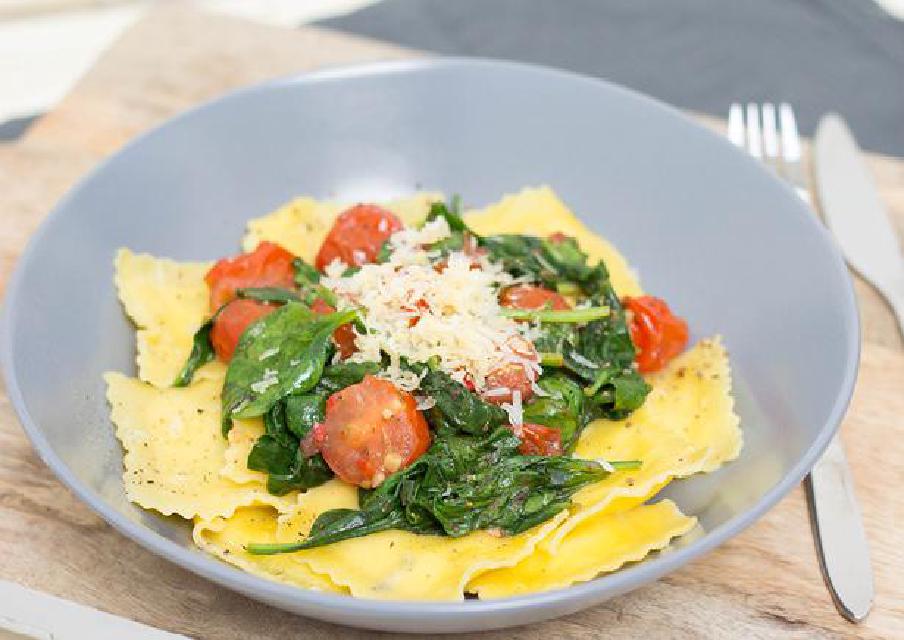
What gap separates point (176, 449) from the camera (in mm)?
4953

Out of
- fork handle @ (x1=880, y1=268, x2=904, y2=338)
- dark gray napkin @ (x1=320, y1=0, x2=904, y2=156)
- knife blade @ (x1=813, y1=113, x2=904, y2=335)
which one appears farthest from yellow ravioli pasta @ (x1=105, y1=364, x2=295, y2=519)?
dark gray napkin @ (x1=320, y1=0, x2=904, y2=156)

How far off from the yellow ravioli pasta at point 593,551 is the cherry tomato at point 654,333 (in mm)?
967

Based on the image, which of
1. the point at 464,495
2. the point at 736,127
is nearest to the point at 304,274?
the point at 464,495

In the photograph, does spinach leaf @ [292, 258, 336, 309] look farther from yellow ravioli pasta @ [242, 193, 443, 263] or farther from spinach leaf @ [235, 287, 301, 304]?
yellow ravioli pasta @ [242, 193, 443, 263]

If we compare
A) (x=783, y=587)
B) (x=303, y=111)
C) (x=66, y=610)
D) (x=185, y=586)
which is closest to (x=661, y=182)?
(x=303, y=111)

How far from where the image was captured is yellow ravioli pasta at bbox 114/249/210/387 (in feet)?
17.6

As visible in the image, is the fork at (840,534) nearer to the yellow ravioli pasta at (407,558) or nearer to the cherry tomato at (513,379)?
the yellow ravioli pasta at (407,558)

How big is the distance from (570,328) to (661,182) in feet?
4.65

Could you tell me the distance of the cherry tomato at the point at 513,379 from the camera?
190 inches

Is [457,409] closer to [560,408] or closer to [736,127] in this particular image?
[560,408]

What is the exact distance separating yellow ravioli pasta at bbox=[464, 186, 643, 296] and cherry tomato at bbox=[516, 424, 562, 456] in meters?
1.42

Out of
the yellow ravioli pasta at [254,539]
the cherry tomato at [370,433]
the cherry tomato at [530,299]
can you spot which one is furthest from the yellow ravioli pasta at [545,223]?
the yellow ravioli pasta at [254,539]

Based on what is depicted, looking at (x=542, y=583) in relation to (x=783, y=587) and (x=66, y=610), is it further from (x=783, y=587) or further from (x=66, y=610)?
(x=66, y=610)

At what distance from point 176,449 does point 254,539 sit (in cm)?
64
